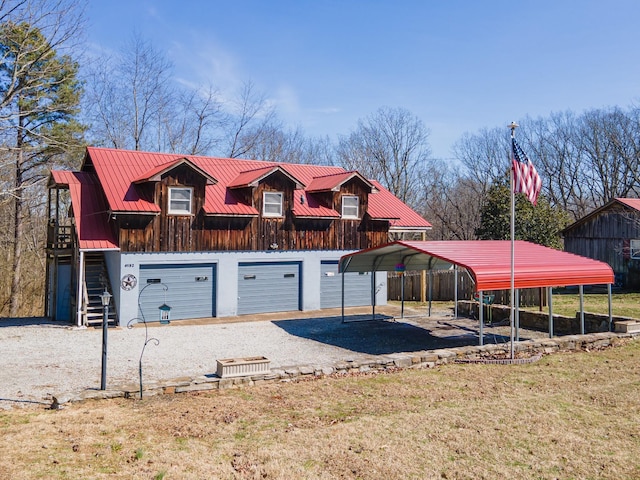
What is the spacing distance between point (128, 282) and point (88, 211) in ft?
11.2

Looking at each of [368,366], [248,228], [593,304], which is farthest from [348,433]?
[593,304]

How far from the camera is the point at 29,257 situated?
32531mm

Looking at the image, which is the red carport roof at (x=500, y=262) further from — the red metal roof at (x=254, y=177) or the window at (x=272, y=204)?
the red metal roof at (x=254, y=177)

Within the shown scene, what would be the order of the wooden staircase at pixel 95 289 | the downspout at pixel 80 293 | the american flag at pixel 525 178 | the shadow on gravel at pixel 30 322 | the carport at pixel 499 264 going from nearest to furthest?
the american flag at pixel 525 178, the carport at pixel 499 264, the downspout at pixel 80 293, the wooden staircase at pixel 95 289, the shadow on gravel at pixel 30 322

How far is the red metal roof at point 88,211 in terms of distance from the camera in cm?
2003

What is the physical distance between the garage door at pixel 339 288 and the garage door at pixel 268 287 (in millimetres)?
1334

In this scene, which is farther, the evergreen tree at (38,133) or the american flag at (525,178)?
the evergreen tree at (38,133)

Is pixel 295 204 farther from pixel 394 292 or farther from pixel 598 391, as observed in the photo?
pixel 598 391

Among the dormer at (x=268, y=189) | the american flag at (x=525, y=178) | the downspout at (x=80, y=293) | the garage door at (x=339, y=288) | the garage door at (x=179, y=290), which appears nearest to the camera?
the american flag at (x=525, y=178)

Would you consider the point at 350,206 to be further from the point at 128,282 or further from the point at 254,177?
the point at 128,282

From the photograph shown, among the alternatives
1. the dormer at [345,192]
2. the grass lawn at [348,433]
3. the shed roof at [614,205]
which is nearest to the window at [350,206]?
the dormer at [345,192]

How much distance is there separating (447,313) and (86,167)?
55.6 feet

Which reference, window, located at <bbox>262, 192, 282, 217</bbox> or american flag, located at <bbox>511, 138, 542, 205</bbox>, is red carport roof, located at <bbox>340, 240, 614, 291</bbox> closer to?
american flag, located at <bbox>511, 138, 542, 205</bbox>

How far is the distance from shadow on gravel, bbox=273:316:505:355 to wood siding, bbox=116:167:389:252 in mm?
3884
